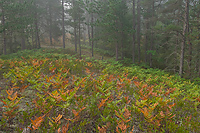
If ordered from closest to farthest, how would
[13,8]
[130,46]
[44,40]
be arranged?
1. [13,8]
2. [130,46]
3. [44,40]

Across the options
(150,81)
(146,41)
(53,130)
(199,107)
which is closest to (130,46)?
(146,41)

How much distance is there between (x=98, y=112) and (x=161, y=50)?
15.6 meters

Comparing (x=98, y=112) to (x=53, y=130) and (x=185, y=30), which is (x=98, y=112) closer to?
(x=53, y=130)

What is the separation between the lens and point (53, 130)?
294cm

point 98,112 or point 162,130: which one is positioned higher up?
point 98,112

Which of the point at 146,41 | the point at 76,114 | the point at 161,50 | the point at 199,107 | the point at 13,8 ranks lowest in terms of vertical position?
the point at 199,107

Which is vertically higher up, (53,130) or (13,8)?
(13,8)

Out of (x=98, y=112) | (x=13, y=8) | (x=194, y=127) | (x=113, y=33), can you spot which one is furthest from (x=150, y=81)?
(x=13, y=8)

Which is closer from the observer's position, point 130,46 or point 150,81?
point 150,81

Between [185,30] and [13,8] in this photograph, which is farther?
[13,8]

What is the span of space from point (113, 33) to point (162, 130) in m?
13.2

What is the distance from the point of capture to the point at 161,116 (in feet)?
11.3

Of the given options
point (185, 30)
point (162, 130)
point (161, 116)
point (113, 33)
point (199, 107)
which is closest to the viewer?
point (162, 130)

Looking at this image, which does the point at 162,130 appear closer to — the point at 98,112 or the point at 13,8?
the point at 98,112
